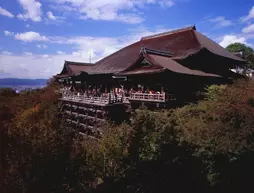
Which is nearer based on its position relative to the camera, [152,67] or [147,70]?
[147,70]

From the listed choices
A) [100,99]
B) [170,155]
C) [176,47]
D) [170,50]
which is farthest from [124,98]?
[176,47]

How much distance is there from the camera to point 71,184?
Result: 36.4ft

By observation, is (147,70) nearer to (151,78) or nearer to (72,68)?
(151,78)

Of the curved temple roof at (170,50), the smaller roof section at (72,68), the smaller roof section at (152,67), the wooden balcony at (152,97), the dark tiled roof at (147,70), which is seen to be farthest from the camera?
the smaller roof section at (72,68)

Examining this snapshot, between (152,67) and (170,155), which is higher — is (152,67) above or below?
above

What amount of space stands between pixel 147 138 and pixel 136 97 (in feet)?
24.8

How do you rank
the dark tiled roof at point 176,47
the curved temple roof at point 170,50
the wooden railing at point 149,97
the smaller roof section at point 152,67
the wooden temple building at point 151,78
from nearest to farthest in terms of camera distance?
the wooden railing at point 149,97
the smaller roof section at point 152,67
the wooden temple building at point 151,78
the curved temple roof at point 170,50
the dark tiled roof at point 176,47

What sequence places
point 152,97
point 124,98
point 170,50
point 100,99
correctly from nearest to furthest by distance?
1. point 152,97
2. point 124,98
3. point 100,99
4. point 170,50

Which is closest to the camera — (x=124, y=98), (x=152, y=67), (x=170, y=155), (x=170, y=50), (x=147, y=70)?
(x=170, y=155)

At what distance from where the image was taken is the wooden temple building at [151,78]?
67.1 ft

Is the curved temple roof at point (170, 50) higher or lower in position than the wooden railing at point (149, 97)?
higher

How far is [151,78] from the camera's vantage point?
853 inches

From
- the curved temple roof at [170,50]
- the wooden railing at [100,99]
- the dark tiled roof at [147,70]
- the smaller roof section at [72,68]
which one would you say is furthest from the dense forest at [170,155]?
the smaller roof section at [72,68]

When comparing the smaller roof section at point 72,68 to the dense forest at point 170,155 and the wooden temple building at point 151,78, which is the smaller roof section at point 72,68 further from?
the dense forest at point 170,155
